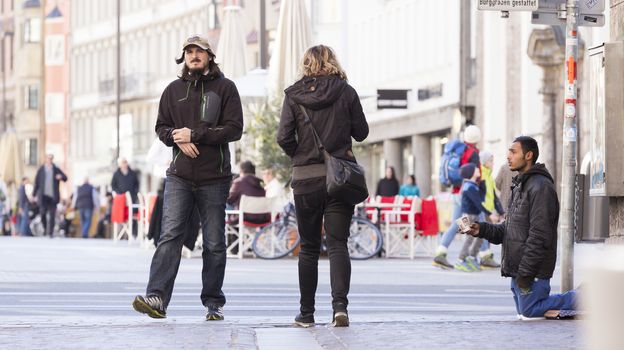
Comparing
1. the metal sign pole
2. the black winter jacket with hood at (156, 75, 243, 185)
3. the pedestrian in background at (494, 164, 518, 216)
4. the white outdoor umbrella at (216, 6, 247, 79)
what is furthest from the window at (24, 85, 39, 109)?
the black winter jacket with hood at (156, 75, 243, 185)

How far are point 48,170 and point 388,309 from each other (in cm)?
3059

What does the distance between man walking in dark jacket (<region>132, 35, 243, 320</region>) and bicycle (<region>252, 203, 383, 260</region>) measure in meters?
14.6

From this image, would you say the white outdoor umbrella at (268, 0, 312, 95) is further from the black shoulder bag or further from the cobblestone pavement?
the black shoulder bag

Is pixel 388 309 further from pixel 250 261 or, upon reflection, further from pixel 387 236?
pixel 387 236

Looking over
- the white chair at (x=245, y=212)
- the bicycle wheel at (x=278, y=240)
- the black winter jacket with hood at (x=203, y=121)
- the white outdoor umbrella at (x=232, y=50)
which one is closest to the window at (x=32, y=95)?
the white outdoor umbrella at (x=232, y=50)

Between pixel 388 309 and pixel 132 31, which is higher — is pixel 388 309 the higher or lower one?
the lower one

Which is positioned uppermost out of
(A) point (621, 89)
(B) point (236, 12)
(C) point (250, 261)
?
(B) point (236, 12)

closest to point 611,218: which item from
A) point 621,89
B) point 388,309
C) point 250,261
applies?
point 621,89

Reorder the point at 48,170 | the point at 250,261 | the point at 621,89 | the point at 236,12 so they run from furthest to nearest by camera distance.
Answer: the point at 48,170, the point at 236,12, the point at 250,261, the point at 621,89

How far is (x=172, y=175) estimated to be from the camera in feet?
43.5

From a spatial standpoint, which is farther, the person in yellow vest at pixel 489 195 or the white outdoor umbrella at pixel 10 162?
the white outdoor umbrella at pixel 10 162

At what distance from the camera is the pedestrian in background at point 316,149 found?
41.4ft

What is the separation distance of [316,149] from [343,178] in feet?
0.99

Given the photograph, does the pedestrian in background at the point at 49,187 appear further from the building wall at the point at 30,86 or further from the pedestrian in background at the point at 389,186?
the building wall at the point at 30,86
